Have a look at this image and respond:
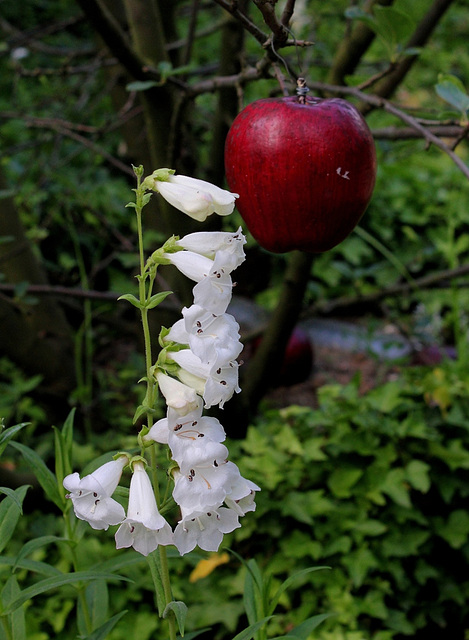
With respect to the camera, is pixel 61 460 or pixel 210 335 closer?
pixel 210 335

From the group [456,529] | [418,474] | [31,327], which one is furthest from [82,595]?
[31,327]

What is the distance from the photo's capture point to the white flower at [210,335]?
2.21 feet

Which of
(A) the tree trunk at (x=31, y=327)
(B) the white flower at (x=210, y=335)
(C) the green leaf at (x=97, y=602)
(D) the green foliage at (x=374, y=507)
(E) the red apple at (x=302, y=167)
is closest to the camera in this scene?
(B) the white flower at (x=210, y=335)

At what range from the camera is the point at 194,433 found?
70 centimetres

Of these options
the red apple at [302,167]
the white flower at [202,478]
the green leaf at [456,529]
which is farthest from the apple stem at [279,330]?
the white flower at [202,478]

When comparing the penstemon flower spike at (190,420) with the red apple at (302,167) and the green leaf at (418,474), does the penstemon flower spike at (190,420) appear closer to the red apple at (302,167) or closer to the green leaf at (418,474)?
the red apple at (302,167)

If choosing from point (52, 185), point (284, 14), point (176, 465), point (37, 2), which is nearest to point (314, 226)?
point (284, 14)

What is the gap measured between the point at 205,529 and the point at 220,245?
32 cm

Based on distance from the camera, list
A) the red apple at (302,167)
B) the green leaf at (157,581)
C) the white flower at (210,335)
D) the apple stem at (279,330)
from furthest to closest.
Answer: the apple stem at (279,330), the red apple at (302,167), the green leaf at (157,581), the white flower at (210,335)

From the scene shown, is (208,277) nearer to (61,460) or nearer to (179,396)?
(179,396)

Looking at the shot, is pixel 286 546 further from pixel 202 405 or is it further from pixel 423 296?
pixel 423 296

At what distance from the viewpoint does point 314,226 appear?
97 cm

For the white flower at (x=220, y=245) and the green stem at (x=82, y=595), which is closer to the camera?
the white flower at (x=220, y=245)

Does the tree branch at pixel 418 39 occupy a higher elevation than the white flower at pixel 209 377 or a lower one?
lower
